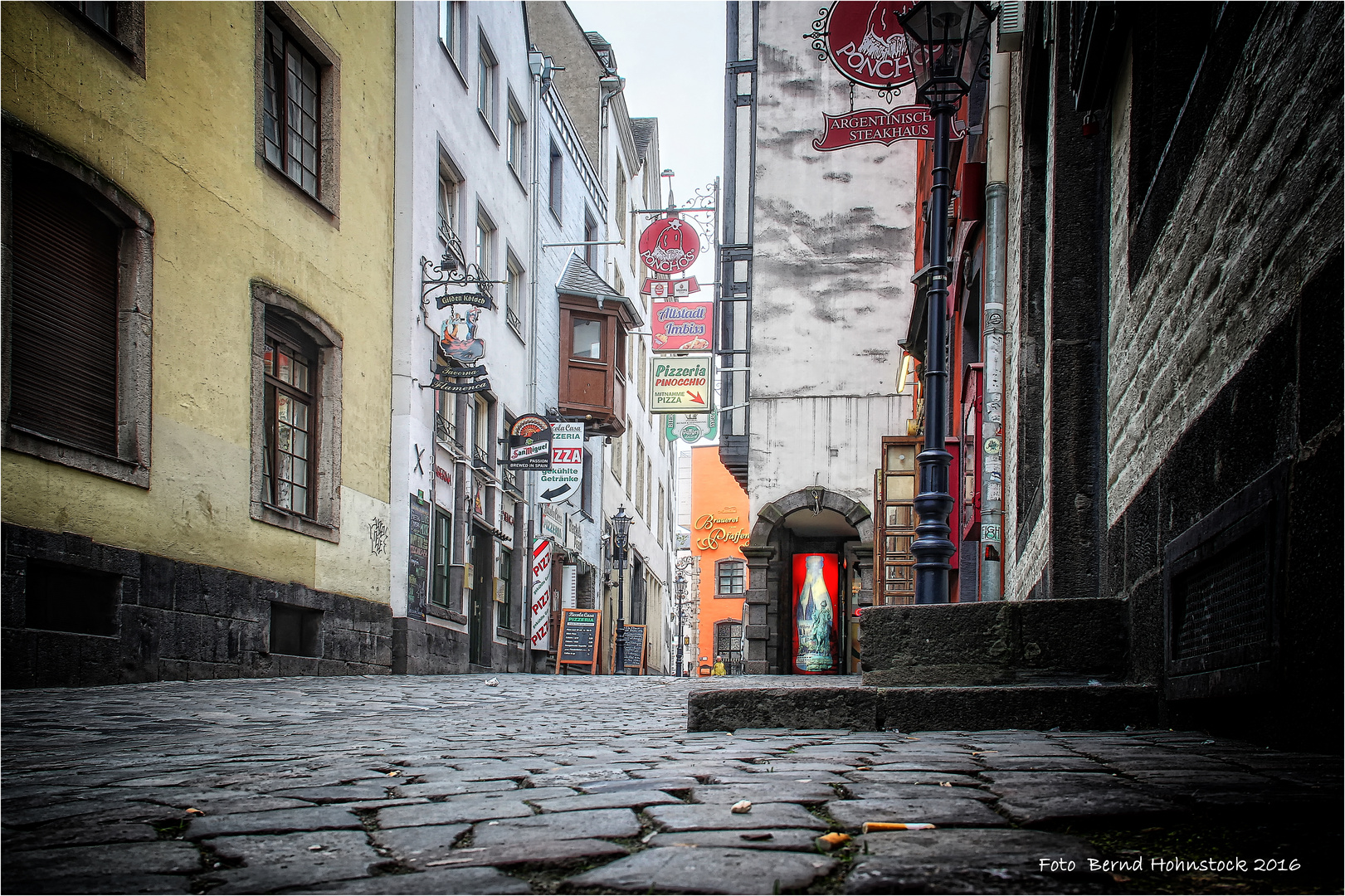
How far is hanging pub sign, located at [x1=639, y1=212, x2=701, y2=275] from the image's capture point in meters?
26.2

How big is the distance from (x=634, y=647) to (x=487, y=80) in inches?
513

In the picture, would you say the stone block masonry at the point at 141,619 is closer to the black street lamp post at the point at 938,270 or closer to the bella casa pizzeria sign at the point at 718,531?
the black street lamp post at the point at 938,270

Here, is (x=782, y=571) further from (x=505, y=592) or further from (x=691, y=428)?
(x=691, y=428)

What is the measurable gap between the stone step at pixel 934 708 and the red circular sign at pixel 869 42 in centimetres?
675

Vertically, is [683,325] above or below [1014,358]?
above

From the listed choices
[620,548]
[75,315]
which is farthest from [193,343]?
[620,548]

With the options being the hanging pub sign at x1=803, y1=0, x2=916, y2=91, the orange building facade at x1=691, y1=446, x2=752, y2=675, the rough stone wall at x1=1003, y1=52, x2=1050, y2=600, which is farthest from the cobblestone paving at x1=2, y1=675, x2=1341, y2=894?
the orange building facade at x1=691, y1=446, x2=752, y2=675

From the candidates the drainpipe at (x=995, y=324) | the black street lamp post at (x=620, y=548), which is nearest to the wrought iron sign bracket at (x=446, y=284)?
the drainpipe at (x=995, y=324)

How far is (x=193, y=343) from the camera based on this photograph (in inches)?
412

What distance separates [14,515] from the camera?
8047mm

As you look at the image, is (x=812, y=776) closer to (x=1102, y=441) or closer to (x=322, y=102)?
(x=1102, y=441)

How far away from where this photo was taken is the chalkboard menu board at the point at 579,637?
2142 cm

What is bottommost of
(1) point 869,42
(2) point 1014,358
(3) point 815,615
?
(3) point 815,615

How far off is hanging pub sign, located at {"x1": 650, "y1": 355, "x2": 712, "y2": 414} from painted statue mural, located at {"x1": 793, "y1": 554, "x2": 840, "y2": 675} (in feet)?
12.2
